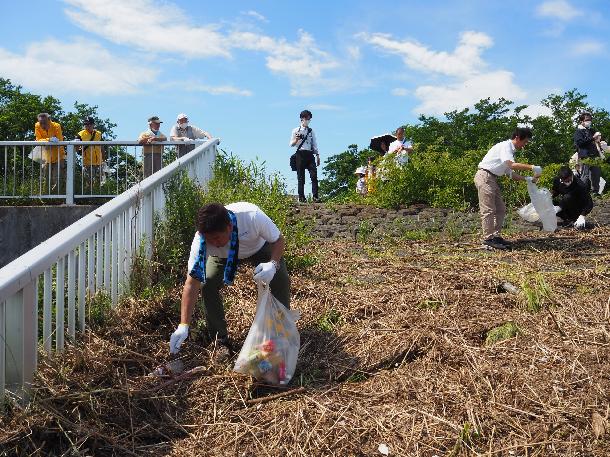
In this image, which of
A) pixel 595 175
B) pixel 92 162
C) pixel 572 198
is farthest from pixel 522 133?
pixel 92 162

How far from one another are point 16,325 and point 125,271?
6.24 ft

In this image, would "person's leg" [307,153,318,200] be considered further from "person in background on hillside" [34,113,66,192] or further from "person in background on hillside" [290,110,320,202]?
"person in background on hillside" [34,113,66,192]

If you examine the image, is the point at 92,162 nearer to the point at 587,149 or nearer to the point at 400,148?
the point at 400,148

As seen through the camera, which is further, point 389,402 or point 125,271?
point 125,271

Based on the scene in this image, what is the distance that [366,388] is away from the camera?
3789mm

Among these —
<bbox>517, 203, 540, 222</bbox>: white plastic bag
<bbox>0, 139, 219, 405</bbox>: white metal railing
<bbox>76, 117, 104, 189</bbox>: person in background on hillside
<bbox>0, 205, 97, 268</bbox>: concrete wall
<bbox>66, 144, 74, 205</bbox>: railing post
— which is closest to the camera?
<bbox>0, 139, 219, 405</bbox>: white metal railing

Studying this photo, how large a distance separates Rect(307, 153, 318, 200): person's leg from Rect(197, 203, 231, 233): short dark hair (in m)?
7.88

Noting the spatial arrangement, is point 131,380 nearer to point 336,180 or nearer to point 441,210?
point 441,210

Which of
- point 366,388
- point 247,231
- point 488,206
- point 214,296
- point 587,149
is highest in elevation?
point 587,149

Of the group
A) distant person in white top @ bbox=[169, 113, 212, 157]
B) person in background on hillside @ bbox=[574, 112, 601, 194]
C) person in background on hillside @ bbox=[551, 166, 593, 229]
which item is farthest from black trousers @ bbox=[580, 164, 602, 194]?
distant person in white top @ bbox=[169, 113, 212, 157]

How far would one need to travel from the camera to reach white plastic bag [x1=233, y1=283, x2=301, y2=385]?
3.87 m


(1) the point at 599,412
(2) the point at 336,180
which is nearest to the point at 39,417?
(1) the point at 599,412

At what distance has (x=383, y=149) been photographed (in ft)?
41.3

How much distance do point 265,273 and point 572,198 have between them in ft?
22.2
